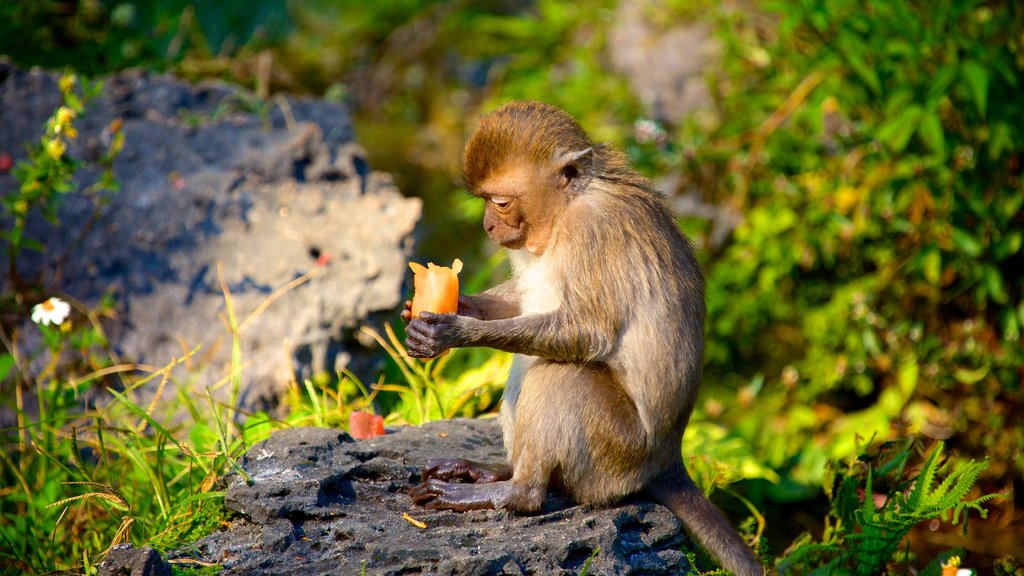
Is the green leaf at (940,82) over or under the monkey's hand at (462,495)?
over

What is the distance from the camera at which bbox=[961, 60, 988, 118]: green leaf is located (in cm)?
578

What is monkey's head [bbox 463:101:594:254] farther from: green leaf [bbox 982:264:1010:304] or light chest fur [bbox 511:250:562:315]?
green leaf [bbox 982:264:1010:304]

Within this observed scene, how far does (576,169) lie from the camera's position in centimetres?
416

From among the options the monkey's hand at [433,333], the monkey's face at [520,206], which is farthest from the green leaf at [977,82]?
the monkey's hand at [433,333]

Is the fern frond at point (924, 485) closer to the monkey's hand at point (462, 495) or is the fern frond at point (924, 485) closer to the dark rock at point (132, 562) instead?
the monkey's hand at point (462, 495)

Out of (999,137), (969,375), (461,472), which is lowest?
(969,375)

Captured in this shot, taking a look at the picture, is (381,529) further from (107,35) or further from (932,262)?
(107,35)

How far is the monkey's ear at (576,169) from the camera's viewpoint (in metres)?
4.09

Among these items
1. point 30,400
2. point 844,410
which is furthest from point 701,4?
point 30,400

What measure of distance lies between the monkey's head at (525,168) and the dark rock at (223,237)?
1.51 meters

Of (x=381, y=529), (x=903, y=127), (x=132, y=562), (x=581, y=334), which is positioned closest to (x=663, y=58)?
(x=903, y=127)

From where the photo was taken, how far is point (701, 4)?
336 inches

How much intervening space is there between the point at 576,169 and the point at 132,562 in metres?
2.22

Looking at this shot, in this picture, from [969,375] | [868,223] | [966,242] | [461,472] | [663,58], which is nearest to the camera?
[461,472]
